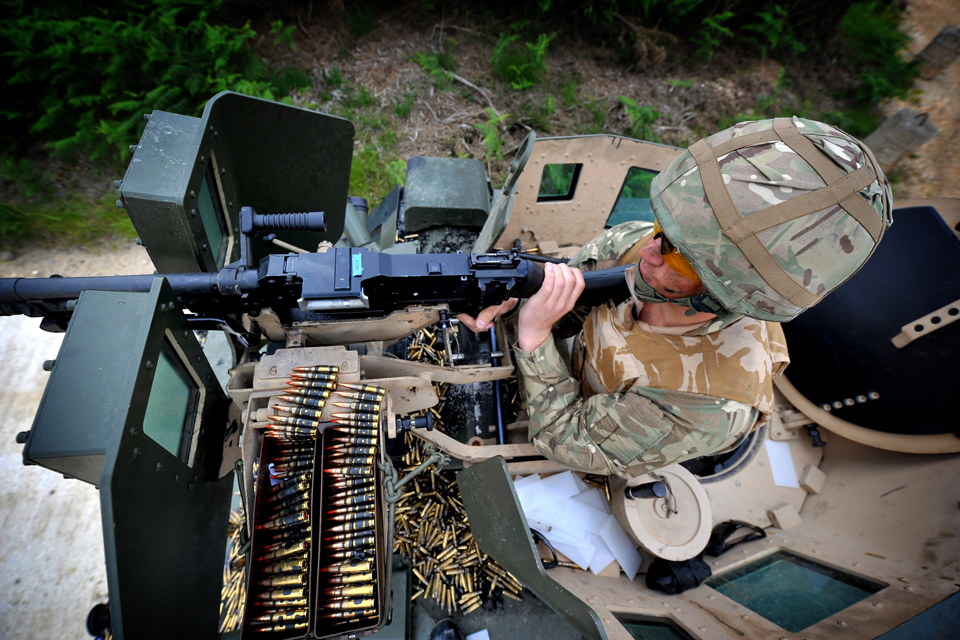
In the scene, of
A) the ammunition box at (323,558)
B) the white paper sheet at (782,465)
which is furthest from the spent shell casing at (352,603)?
the white paper sheet at (782,465)

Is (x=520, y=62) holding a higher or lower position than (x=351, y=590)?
higher

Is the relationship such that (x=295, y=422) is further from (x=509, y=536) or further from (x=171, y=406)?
(x=509, y=536)

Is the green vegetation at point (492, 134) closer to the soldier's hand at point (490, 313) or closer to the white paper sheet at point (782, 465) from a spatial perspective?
the soldier's hand at point (490, 313)

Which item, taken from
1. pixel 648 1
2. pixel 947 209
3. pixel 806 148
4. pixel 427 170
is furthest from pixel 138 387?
pixel 648 1

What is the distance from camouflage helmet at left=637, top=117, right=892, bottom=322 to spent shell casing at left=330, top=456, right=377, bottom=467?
1.70 metres

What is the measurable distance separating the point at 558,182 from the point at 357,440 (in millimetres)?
2428

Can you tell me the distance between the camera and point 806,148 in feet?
5.73

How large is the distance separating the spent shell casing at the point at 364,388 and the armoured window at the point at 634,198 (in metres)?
2.58

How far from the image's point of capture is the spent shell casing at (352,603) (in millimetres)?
2146

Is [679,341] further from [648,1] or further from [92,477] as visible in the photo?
[648,1]

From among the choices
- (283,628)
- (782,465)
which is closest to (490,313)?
(283,628)

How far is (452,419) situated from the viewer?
10.6 feet

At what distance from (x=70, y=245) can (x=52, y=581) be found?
365 cm

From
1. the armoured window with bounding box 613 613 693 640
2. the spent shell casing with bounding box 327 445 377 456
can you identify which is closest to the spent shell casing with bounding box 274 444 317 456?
the spent shell casing with bounding box 327 445 377 456
